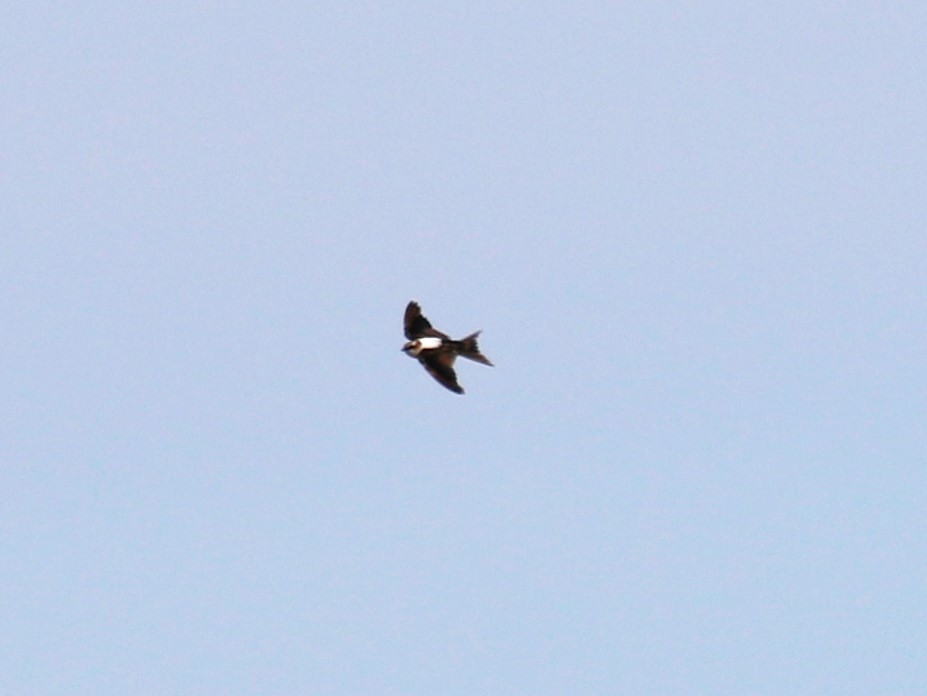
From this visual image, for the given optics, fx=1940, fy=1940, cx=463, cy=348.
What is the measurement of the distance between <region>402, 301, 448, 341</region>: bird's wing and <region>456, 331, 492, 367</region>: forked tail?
3423 millimetres

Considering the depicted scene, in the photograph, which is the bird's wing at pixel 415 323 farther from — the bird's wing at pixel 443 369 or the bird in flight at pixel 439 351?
the bird's wing at pixel 443 369

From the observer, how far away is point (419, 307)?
69750 mm

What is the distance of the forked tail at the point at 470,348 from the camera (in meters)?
63.8

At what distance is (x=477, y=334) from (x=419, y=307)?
5.90m

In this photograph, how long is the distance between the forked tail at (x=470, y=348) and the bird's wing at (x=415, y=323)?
3423 mm

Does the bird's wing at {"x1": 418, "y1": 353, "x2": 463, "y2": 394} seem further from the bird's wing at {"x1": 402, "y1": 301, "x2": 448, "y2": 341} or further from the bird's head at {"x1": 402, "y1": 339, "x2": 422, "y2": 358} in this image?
the bird's wing at {"x1": 402, "y1": 301, "x2": 448, "y2": 341}

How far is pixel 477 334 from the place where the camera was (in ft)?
211

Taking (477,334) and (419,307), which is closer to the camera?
(477,334)

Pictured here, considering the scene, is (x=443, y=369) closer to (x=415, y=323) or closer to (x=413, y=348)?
(x=413, y=348)

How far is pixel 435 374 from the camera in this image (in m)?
66.8

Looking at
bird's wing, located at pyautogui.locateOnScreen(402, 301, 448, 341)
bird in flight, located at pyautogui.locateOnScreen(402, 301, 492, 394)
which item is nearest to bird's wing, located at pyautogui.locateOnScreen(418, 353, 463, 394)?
bird in flight, located at pyautogui.locateOnScreen(402, 301, 492, 394)

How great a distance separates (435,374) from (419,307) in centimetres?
387

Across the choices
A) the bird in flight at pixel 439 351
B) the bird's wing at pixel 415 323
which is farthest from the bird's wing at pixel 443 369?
the bird's wing at pixel 415 323

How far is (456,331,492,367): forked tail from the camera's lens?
209 ft
